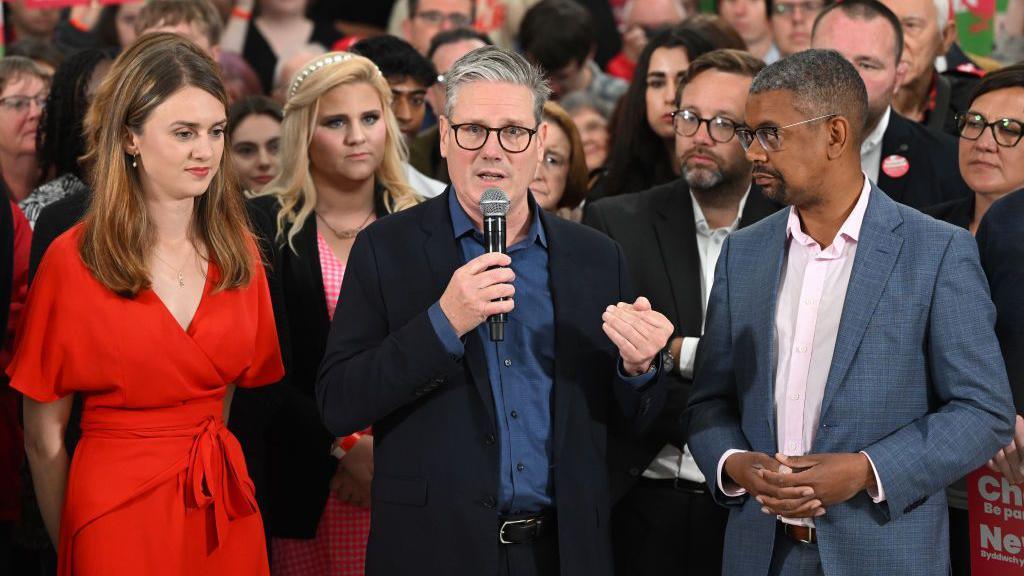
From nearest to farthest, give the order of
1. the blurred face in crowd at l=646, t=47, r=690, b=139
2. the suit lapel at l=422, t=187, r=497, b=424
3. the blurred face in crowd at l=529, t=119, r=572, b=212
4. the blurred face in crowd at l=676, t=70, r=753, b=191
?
the suit lapel at l=422, t=187, r=497, b=424
the blurred face in crowd at l=676, t=70, r=753, b=191
the blurred face in crowd at l=646, t=47, r=690, b=139
the blurred face in crowd at l=529, t=119, r=572, b=212

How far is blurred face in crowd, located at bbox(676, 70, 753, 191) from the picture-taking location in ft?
13.5

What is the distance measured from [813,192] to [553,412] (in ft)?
2.65

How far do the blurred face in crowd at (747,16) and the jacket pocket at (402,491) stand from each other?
425cm

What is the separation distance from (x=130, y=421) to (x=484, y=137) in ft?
3.72

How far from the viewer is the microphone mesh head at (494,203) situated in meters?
2.95

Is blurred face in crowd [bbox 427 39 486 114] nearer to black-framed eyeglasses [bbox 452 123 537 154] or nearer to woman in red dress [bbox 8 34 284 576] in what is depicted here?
woman in red dress [bbox 8 34 284 576]

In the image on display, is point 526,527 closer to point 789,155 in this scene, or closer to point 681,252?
point 789,155

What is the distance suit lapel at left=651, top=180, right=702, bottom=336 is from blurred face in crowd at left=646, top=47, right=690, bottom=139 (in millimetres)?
A: 677

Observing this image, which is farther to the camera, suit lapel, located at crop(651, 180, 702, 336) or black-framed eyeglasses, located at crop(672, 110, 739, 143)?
black-framed eyeglasses, located at crop(672, 110, 739, 143)

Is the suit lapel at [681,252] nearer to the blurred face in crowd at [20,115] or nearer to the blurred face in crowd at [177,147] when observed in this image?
the blurred face in crowd at [177,147]

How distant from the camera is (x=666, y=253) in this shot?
4.05m

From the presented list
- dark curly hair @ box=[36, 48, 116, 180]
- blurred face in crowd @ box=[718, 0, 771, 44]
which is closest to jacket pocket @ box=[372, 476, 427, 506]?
dark curly hair @ box=[36, 48, 116, 180]

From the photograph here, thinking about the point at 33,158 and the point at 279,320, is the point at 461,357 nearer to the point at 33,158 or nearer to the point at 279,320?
the point at 279,320

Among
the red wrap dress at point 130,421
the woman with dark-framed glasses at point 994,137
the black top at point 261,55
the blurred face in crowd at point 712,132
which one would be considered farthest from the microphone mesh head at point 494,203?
the black top at point 261,55
